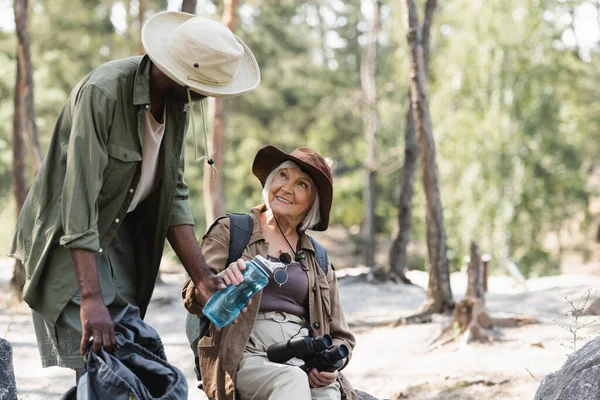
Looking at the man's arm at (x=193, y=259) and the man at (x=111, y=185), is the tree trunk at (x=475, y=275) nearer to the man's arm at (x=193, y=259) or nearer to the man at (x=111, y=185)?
the man's arm at (x=193, y=259)

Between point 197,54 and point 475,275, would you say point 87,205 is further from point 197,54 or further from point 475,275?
point 475,275

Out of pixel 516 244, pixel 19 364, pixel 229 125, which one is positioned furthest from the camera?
pixel 229 125

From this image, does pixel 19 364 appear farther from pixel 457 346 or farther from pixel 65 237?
Answer: pixel 65 237

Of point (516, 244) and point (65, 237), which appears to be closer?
point (65, 237)

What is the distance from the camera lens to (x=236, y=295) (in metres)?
3.29

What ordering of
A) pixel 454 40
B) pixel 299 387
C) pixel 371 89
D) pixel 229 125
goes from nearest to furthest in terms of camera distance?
pixel 299 387 → pixel 454 40 → pixel 371 89 → pixel 229 125

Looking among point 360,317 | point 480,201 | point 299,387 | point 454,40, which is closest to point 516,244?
point 480,201

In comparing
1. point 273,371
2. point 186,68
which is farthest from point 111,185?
point 273,371

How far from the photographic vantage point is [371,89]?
21656 mm

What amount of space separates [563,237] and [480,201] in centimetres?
1524

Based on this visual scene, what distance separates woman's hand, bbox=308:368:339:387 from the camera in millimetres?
3584

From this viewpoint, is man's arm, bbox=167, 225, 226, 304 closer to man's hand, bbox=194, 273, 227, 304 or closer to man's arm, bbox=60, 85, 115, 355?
man's hand, bbox=194, 273, 227, 304

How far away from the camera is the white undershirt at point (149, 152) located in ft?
9.90

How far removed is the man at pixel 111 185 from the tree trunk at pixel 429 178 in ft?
17.8
